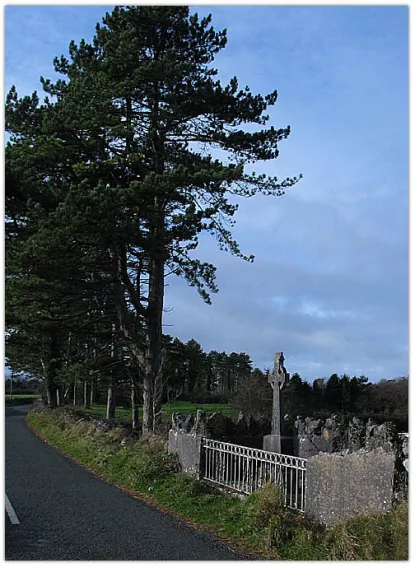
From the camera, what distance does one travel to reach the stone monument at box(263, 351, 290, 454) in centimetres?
1356

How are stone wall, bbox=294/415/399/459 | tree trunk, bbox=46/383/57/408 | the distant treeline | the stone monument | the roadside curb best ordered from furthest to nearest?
tree trunk, bbox=46/383/57/408 → the distant treeline → the stone monument → stone wall, bbox=294/415/399/459 → the roadside curb

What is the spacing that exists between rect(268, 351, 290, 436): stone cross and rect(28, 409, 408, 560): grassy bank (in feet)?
7.92

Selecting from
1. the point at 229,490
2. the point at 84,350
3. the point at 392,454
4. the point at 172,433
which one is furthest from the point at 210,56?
the point at 84,350

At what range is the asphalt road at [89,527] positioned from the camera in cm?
769

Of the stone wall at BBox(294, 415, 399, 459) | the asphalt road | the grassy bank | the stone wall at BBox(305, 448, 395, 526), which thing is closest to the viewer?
the grassy bank

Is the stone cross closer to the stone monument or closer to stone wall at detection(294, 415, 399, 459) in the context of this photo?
the stone monument

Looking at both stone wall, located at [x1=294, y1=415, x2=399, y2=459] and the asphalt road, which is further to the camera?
stone wall, located at [x1=294, y1=415, x2=399, y2=459]

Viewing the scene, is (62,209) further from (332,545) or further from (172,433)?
(332,545)

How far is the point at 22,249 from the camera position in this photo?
51.9 feet

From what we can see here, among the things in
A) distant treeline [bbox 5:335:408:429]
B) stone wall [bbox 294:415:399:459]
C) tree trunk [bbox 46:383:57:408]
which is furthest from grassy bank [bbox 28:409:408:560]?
tree trunk [bbox 46:383:57:408]

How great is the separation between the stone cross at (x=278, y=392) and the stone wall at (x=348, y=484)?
191 inches

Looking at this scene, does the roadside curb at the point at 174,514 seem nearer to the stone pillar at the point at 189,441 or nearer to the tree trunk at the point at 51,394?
the stone pillar at the point at 189,441

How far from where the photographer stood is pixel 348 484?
26.3ft

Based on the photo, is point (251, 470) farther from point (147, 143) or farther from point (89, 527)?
point (147, 143)
